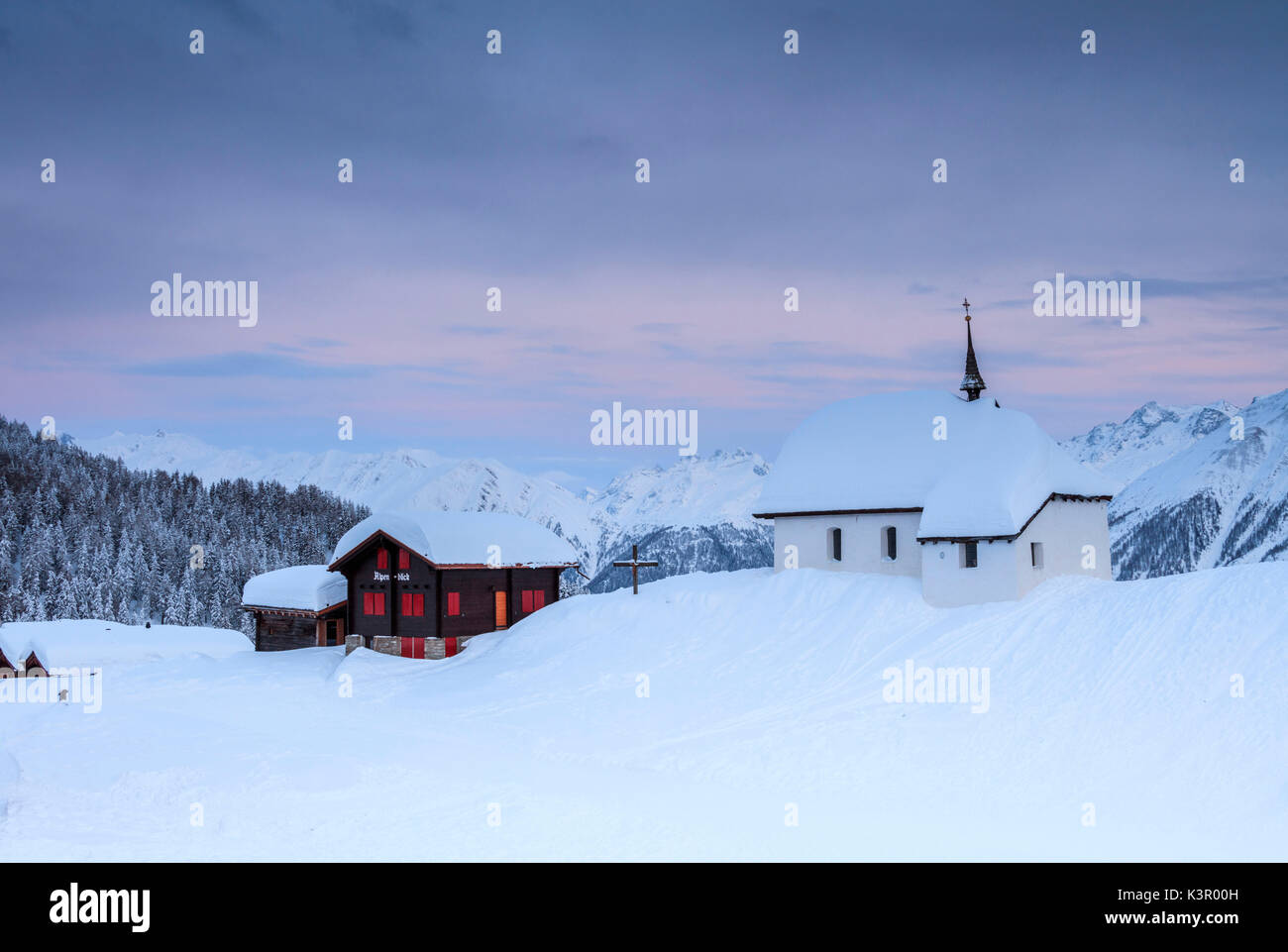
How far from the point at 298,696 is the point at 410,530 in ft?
31.3

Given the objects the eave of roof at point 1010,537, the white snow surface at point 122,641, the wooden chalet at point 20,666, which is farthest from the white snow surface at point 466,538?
the white snow surface at point 122,641

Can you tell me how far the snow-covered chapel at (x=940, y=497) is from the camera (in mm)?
32844

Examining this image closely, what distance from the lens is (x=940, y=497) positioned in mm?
34594

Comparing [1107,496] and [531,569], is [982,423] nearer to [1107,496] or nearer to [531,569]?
[1107,496]

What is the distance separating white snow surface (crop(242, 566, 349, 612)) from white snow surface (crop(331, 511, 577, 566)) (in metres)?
3.33

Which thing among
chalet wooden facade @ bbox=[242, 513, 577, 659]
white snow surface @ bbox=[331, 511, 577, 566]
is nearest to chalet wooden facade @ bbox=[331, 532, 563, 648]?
chalet wooden facade @ bbox=[242, 513, 577, 659]

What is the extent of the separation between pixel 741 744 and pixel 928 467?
663 inches

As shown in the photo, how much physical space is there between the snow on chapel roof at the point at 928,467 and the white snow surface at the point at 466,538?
34.3ft

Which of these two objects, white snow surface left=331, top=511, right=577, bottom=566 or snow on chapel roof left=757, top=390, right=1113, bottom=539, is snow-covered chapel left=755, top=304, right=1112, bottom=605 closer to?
snow on chapel roof left=757, top=390, right=1113, bottom=539

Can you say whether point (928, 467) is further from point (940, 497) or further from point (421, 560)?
point (421, 560)

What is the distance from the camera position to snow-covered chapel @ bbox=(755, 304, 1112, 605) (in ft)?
108

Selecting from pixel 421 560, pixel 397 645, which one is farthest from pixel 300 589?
pixel 421 560

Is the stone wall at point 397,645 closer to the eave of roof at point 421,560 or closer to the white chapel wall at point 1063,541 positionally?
the eave of roof at point 421,560
